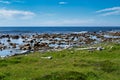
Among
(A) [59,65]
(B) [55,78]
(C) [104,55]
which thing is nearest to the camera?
(B) [55,78]

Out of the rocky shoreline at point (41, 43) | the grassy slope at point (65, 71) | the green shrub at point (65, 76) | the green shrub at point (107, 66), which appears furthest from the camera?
the rocky shoreline at point (41, 43)

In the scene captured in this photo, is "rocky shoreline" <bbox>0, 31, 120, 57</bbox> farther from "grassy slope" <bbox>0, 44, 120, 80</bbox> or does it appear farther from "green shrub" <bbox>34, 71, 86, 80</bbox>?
"green shrub" <bbox>34, 71, 86, 80</bbox>

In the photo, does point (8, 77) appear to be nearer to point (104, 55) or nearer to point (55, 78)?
point (55, 78)

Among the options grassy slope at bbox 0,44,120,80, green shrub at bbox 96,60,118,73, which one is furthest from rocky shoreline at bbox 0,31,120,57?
green shrub at bbox 96,60,118,73

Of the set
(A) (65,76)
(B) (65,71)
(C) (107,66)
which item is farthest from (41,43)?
(A) (65,76)

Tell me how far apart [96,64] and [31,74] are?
560cm

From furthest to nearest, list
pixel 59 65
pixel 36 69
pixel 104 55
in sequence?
pixel 104 55
pixel 59 65
pixel 36 69

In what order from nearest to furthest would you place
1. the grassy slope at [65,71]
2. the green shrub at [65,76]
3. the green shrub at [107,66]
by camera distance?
the green shrub at [65,76], the grassy slope at [65,71], the green shrub at [107,66]

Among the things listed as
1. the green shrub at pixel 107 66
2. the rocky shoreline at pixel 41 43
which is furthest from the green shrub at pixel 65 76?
the rocky shoreline at pixel 41 43

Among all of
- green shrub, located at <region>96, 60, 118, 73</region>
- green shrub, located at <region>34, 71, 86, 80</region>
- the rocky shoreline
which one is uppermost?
green shrub, located at <region>34, 71, 86, 80</region>

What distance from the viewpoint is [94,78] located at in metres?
14.7

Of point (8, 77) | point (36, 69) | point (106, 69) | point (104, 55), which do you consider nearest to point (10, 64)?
point (36, 69)

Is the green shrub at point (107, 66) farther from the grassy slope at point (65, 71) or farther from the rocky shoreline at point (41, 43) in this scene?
the rocky shoreline at point (41, 43)

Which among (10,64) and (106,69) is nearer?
(106,69)
